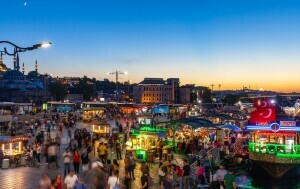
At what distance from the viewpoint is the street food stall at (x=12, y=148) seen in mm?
23825

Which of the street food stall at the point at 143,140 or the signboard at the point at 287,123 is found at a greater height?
the signboard at the point at 287,123

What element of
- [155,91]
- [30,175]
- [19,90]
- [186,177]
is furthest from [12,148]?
[155,91]

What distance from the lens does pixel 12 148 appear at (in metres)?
24.8

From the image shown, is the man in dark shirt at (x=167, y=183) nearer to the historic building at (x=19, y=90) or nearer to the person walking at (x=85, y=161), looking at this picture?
the person walking at (x=85, y=161)

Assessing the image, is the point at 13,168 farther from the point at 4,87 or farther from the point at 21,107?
the point at 4,87

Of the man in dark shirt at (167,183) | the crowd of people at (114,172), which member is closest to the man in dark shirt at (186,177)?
the crowd of people at (114,172)

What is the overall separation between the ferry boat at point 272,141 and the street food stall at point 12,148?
48.3ft

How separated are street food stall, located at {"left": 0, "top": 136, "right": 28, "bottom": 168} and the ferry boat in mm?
14712

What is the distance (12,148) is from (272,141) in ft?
54.8

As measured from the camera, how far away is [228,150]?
28031 millimetres

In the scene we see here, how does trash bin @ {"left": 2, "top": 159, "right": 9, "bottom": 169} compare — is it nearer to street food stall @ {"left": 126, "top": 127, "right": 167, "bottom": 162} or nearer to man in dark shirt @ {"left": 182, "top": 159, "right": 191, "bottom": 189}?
street food stall @ {"left": 126, "top": 127, "right": 167, "bottom": 162}

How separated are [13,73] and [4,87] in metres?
10.3

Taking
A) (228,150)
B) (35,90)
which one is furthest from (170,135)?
(35,90)

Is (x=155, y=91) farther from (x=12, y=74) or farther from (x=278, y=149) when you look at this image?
(x=278, y=149)
